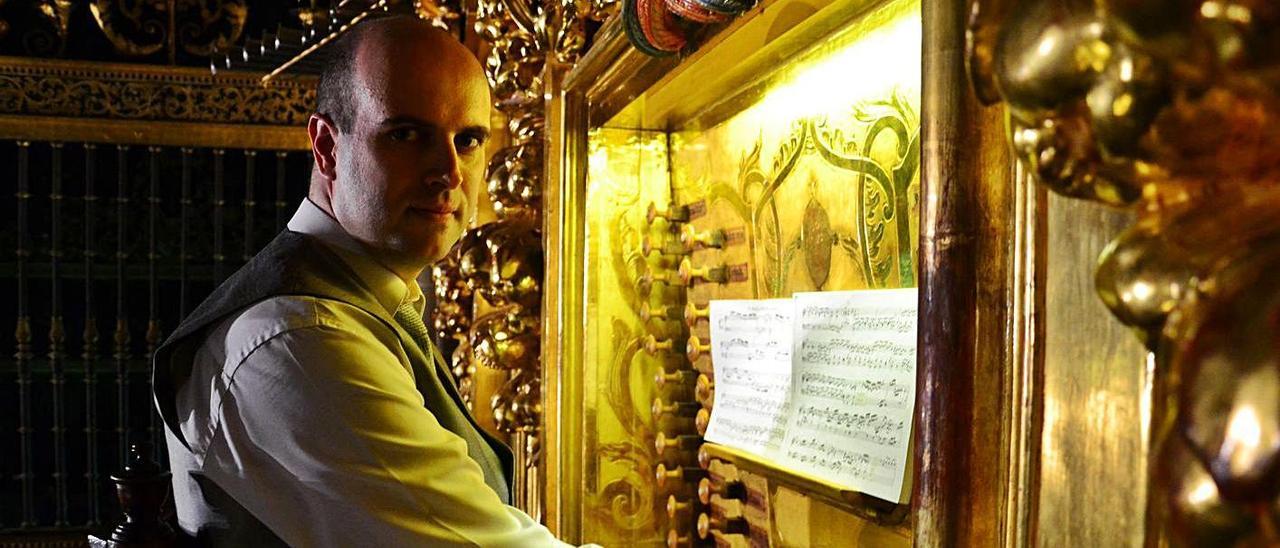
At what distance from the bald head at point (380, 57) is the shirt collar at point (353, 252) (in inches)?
5.6

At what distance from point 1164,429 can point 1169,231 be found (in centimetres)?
8

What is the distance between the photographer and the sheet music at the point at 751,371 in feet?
5.67

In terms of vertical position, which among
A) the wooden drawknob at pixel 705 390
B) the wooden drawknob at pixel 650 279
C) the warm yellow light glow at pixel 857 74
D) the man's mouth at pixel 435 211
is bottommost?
the wooden drawknob at pixel 705 390

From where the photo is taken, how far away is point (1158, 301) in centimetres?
35

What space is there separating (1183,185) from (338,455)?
3.05 feet

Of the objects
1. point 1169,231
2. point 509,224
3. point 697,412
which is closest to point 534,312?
point 509,224

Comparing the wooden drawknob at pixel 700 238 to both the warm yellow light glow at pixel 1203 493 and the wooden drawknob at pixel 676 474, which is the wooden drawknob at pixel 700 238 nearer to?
the wooden drawknob at pixel 676 474

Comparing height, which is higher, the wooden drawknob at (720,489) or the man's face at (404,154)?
the man's face at (404,154)

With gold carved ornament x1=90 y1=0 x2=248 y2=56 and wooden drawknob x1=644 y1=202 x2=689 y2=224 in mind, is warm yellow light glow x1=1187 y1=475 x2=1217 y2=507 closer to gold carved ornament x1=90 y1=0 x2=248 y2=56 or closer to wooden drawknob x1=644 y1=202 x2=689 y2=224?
wooden drawknob x1=644 y1=202 x2=689 y2=224

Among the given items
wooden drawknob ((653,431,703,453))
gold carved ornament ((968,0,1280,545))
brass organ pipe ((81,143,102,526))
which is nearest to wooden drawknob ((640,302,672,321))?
wooden drawknob ((653,431,703,453))

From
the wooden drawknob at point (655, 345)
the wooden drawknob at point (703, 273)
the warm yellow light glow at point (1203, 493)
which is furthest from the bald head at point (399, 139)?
the warm yellow light glow at point (1203, 493)

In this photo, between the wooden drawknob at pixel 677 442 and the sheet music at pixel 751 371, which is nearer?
the sheet music at pixel 751 371

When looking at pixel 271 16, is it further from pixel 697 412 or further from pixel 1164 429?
pixel 1164 429

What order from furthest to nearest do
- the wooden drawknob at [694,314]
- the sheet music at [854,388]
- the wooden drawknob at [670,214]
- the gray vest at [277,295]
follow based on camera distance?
the wooden drawknob at [670,214], the wooden drawknob at [694,314], the sheet music at [854,388], the gray vest at [277,295]
